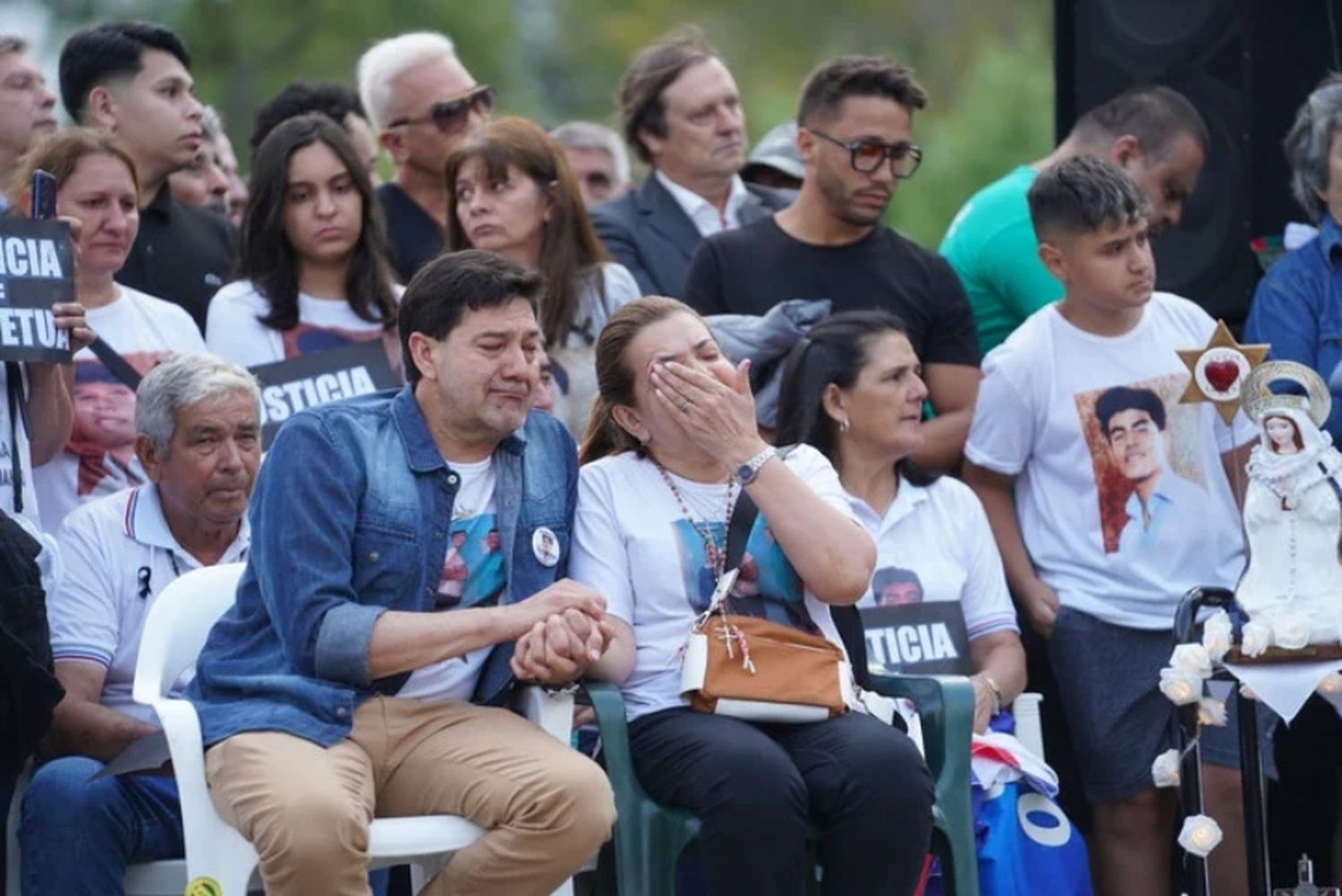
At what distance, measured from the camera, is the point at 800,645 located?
548cm

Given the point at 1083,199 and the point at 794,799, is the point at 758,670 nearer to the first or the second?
the point at 794,799

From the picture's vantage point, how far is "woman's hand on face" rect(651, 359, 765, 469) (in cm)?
550

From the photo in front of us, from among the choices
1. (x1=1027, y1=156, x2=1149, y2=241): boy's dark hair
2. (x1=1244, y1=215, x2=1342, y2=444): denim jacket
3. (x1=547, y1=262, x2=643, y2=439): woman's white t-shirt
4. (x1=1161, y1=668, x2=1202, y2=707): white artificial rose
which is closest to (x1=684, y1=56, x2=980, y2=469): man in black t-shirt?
(x1=547, y1=262, x2=643, y2=439): woman's white t-shirt

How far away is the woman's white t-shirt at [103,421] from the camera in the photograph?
6.31 meters

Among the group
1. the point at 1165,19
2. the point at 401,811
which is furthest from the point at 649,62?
the point at 401,811

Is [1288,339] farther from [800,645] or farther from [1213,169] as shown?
[800,645]

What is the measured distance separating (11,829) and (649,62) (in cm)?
367

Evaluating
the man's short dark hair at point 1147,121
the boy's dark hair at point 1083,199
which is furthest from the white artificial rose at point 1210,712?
the man's short dark hair at point 1147,121

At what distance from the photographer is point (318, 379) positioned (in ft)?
21.7

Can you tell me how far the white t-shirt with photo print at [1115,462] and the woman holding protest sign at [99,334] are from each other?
85.9 inches

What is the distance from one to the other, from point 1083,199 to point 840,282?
0.73 metres

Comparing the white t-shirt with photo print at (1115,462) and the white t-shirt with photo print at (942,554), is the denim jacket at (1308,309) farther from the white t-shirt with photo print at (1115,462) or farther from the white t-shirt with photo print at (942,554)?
the white t-shirt with photo print at (942,554)

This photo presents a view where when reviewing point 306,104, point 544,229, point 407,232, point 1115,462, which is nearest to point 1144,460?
point 1115,462

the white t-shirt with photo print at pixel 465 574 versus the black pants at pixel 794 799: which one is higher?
the white t-shirt with photo print at pixel 465 574
